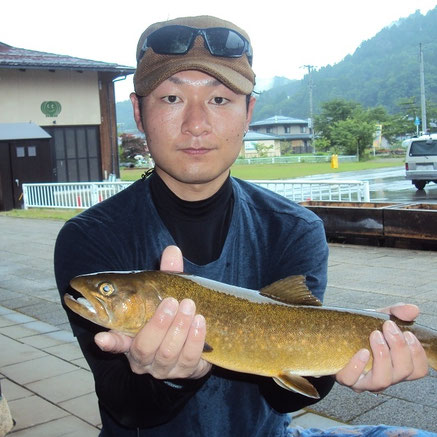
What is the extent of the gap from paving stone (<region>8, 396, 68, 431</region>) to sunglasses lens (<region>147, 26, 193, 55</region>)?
10.7 feet

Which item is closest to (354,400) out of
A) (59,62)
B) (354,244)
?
(354,244)

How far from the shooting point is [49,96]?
97.8 feet

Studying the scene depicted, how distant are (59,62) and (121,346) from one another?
2952 centimetres

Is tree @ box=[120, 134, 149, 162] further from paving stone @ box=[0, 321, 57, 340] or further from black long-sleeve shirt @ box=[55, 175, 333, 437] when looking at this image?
black long-sleeve shirt @ box=[55, 175, 333, 437]

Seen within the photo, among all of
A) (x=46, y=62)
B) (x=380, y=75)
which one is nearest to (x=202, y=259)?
(x=46, y=62)

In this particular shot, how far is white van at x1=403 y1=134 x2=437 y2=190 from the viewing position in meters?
25.8

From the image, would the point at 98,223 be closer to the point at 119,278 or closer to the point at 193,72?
the point at 119,278

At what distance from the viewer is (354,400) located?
4.78 meters

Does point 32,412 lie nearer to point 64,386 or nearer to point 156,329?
point 64,386

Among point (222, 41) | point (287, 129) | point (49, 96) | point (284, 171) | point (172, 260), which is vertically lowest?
point (284, 171)

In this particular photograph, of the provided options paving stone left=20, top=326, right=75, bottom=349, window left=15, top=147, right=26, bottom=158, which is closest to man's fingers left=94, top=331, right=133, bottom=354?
paving stone left=20, top=326, right=75, bottom=349

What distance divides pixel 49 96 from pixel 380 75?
494 feet

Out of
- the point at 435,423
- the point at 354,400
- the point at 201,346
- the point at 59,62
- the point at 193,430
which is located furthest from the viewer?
the point at 59,62

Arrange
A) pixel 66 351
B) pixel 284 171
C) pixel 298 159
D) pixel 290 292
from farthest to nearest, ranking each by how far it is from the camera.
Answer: pixel 298 159 → pixel 284 171 → pixel 66 351 → pixel 290 292
